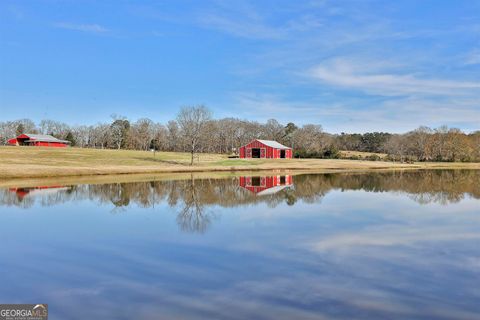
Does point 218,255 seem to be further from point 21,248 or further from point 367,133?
point 367,133

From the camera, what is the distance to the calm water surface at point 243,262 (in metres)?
7.25

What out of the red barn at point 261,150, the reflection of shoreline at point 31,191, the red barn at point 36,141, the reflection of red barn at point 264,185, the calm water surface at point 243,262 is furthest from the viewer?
the red barn at point 36,141

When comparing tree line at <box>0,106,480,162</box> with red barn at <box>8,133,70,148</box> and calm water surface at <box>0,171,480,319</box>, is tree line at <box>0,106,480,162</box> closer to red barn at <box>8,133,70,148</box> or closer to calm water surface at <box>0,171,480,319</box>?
red barn at <box>8,133,70,148</box>

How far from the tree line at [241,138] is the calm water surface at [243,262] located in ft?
279

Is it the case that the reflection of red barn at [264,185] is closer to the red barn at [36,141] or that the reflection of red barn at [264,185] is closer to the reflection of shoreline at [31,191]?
the reflection of shoreline at [31,191]

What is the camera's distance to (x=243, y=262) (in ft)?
32.5

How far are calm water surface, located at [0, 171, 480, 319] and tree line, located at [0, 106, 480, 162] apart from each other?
8518 cm

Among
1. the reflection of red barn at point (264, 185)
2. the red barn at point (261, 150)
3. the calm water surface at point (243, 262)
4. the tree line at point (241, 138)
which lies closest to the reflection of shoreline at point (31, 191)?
the calm water surface at point (243, 262)

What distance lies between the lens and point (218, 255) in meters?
10.5

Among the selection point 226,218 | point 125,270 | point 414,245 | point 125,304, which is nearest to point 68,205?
point 226,218

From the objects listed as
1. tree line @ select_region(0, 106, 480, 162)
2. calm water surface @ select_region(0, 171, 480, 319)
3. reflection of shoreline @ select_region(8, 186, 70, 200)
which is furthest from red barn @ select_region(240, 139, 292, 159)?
calm water surface @ select_region(0, 171, 480, 319)

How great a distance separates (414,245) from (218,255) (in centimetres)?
579

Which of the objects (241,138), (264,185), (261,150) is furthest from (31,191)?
(241,138)

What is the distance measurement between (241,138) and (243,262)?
412 ft
